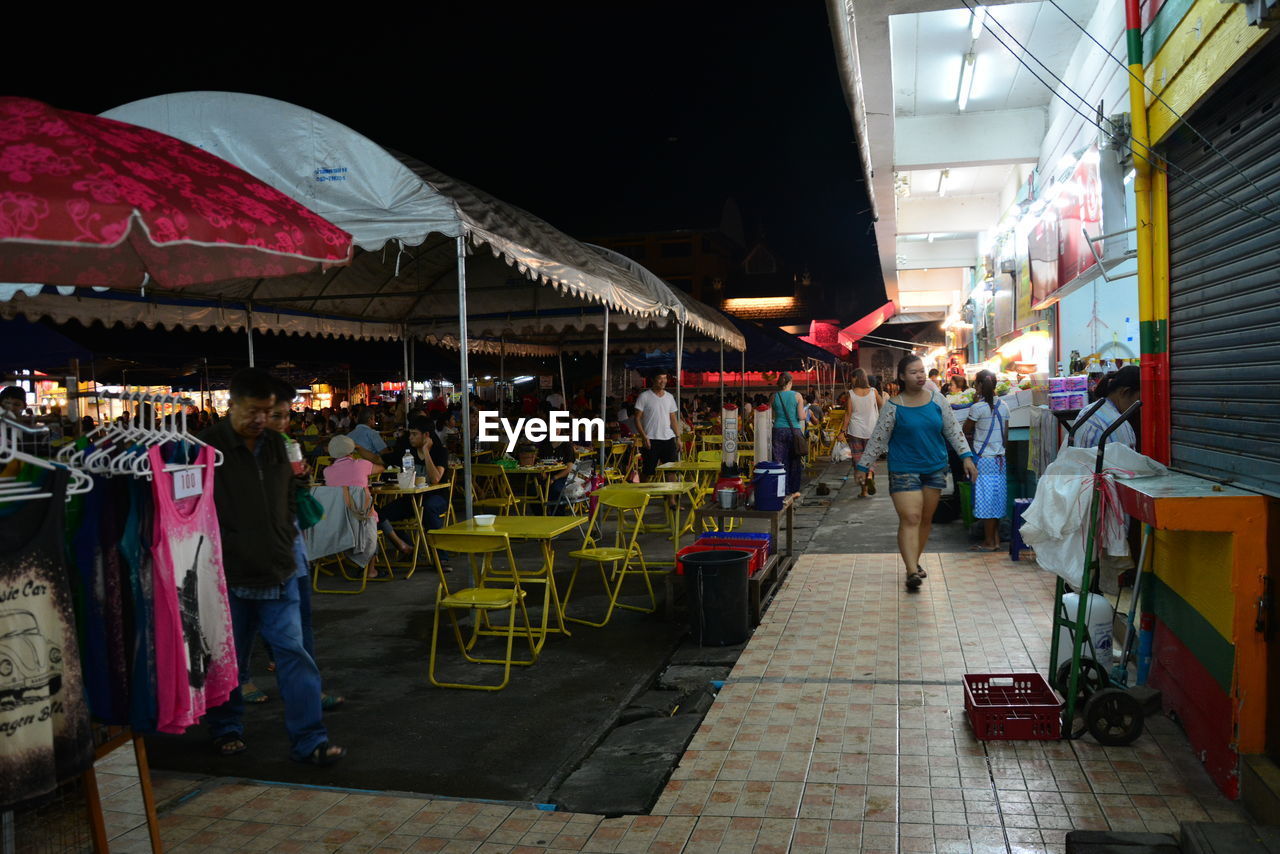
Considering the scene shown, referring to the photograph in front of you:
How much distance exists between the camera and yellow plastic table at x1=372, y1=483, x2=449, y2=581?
7.96 m

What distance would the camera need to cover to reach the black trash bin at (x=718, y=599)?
5.75 m

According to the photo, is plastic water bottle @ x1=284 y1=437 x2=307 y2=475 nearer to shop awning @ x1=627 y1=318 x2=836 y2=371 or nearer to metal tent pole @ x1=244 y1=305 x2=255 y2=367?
metal tent pole @ x1=244 y1=305 x2=255 y2=367

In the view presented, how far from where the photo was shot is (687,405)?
2355 centimetres

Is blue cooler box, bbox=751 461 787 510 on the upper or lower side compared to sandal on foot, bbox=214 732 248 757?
upper

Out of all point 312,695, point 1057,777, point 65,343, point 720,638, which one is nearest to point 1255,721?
point 1057,777

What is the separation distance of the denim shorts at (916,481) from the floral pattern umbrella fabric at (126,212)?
4.48 m

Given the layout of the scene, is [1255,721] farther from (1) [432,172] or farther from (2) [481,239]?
(1) [432,172]

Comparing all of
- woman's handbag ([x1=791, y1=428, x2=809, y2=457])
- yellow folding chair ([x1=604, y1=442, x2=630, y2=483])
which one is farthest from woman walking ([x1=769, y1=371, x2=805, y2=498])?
yellow folding chair ([x1=604, y1=442, x2=630, y2=483])

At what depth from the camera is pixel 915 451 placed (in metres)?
6.75

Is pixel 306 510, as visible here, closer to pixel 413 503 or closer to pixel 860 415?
pixel 413 503

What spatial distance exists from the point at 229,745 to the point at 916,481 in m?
4.96

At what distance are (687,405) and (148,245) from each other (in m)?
20.4

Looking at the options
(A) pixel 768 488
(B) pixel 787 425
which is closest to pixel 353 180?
(A) pixel 768 488

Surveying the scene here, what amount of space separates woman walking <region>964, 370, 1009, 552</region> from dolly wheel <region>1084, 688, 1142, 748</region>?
4689 mm
